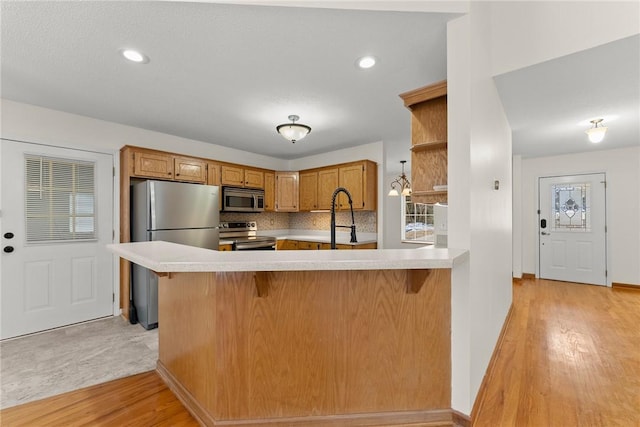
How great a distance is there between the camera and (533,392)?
75.5 inches

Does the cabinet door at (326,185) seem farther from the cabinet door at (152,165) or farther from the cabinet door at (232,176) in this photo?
the cabinet door at (152,165)

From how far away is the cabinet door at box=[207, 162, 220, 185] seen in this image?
429 centimetres

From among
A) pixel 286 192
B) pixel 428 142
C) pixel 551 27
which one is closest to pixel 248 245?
pixel 286 192

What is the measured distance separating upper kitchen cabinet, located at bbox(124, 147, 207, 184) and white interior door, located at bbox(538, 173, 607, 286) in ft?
19.7

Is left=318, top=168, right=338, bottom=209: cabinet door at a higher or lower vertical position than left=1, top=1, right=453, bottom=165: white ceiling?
lower

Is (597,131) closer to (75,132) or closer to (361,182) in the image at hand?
(361,182)

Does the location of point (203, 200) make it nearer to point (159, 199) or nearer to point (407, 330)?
point (159, 199)

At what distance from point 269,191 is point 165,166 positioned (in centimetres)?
184

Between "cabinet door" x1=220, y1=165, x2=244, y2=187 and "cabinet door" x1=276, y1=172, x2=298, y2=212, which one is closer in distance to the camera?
"cabinet door" x1=220, y1=165, x2=244, y2=187

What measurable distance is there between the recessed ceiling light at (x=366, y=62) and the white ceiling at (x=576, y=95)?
0.98m

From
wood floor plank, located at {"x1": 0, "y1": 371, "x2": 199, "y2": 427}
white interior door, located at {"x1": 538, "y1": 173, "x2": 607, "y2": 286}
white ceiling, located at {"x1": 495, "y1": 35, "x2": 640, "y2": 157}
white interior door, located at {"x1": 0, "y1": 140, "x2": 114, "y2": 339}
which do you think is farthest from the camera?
white interior door, located at {"x1": 538, "y1": 173, "x2": 607, "y2": 286}

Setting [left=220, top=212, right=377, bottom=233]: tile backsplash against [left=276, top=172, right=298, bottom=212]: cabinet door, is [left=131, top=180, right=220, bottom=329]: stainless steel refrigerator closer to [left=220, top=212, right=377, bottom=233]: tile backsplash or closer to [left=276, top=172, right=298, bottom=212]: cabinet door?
[left=220, top=212, right=377, bottom=233]: tile backsplash

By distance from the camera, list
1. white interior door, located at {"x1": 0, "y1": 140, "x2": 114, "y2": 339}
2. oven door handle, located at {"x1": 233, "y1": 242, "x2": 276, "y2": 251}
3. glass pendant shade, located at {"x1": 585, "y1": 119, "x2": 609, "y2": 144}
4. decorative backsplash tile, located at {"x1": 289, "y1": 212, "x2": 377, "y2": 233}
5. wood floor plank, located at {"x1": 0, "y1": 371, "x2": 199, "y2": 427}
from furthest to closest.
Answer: decorative backsplash tile, located at {"x1": 289, "y1": 212, "x2": 377, "y2": 233} → oven door handle, located at {"x1": 233, "y1": 242, "x2": 276, "y2": 251} → glass pendant shade, located at {"x1": 585, "y1": 119, "x2": 609, "y2": 144} → white interior door, located at {"x1": 0, "y1": 140, "x2": 114, "y2": 339} → wood floor plank, located at {"x1": 0, "y1": 371, "x2": 199, "y2": 427}

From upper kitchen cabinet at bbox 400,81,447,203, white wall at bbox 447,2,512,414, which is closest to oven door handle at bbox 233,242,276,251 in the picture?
upper kitchen cabinet at bbox 400,81,447,203
